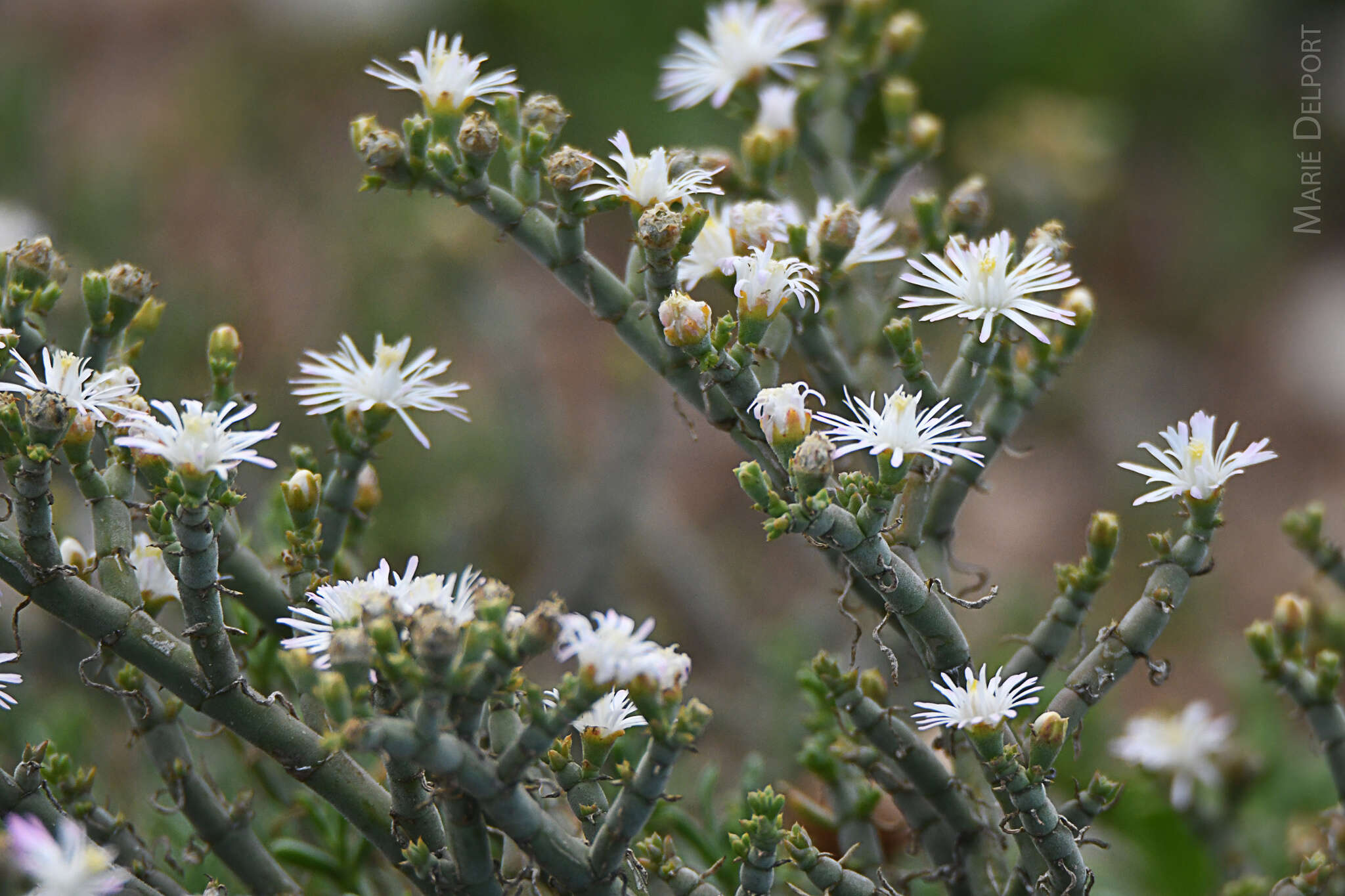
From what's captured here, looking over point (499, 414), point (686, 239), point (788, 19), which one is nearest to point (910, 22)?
point (788, 19)

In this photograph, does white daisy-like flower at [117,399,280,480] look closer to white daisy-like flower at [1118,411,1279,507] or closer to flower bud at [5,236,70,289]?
flower bud at [5,236,70,289]

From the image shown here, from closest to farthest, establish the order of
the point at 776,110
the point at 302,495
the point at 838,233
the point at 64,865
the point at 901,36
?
1. the point at 64,865
2. the point at 302,495
3. the point at 838,233
4. the point at 776,110
5. the point at 901,36

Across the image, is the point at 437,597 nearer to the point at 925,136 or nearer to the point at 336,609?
the point at 336,609

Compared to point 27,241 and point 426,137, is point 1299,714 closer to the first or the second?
point 426,137

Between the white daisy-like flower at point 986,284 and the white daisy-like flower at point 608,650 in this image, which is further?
the white daisy-like flower at point 986,284

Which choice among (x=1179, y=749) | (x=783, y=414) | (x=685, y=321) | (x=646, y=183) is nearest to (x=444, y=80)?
(x=646, y=183)

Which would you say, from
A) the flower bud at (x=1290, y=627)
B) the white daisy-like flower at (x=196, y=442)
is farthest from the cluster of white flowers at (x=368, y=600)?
the flower bud at (x=1290, y=627)

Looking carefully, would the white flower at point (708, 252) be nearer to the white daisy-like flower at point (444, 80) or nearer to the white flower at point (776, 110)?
the white daisy-like flower at point (444, 80)
